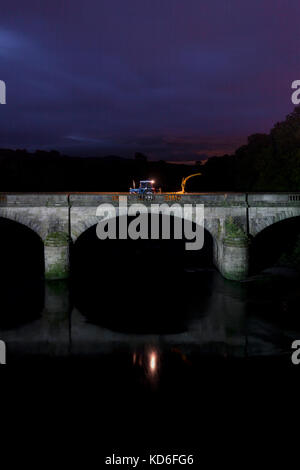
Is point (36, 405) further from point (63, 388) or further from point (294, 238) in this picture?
point (294, 238)

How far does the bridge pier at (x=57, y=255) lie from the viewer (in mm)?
30094

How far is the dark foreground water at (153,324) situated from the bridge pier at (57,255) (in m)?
0.88

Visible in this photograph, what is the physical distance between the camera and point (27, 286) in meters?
32.3

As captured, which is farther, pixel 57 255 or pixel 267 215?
pixel 267 215

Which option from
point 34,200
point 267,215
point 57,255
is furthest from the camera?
point 267,215

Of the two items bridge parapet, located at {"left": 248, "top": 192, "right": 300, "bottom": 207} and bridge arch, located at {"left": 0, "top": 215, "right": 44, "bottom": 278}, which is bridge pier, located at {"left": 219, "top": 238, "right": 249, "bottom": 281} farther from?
bridge arch, located at {"left": 0, "top": 215, "right": 44, "bottom": 278}

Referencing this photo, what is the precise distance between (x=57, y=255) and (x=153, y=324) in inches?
408

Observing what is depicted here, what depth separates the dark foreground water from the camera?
1925 cm

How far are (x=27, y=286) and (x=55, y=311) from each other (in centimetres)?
697
